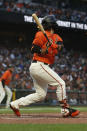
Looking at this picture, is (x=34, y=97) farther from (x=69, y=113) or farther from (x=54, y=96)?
(x=54, y=96)

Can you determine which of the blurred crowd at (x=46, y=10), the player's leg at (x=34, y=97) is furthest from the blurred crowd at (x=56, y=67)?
the player's leg at (x=34, y=97)

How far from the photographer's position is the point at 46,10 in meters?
28.3

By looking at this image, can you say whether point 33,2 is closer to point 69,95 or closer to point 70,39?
point 70,39

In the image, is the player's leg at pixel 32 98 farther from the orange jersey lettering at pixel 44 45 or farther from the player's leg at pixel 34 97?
the orange jersey lettering at pixel 44 45

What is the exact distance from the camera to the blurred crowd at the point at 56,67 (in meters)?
23.1

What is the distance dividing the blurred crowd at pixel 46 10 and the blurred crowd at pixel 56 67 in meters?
2.66

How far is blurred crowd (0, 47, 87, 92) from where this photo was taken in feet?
75.7

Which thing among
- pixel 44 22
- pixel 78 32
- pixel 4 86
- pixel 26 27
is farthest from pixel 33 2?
pixel 44 22

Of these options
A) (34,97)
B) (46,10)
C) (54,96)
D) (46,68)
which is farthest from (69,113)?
(46,10)

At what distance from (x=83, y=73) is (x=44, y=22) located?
18494 millimetres

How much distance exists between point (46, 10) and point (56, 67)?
186 inches

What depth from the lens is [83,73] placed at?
27.2 m

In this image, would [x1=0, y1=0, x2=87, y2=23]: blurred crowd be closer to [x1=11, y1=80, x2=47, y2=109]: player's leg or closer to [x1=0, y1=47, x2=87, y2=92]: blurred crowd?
[x1=0, y1=47, x2=87, y2=92]: blurred crowd

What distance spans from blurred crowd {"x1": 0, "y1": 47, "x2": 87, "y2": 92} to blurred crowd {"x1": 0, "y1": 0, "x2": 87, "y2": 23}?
8.72 feet
